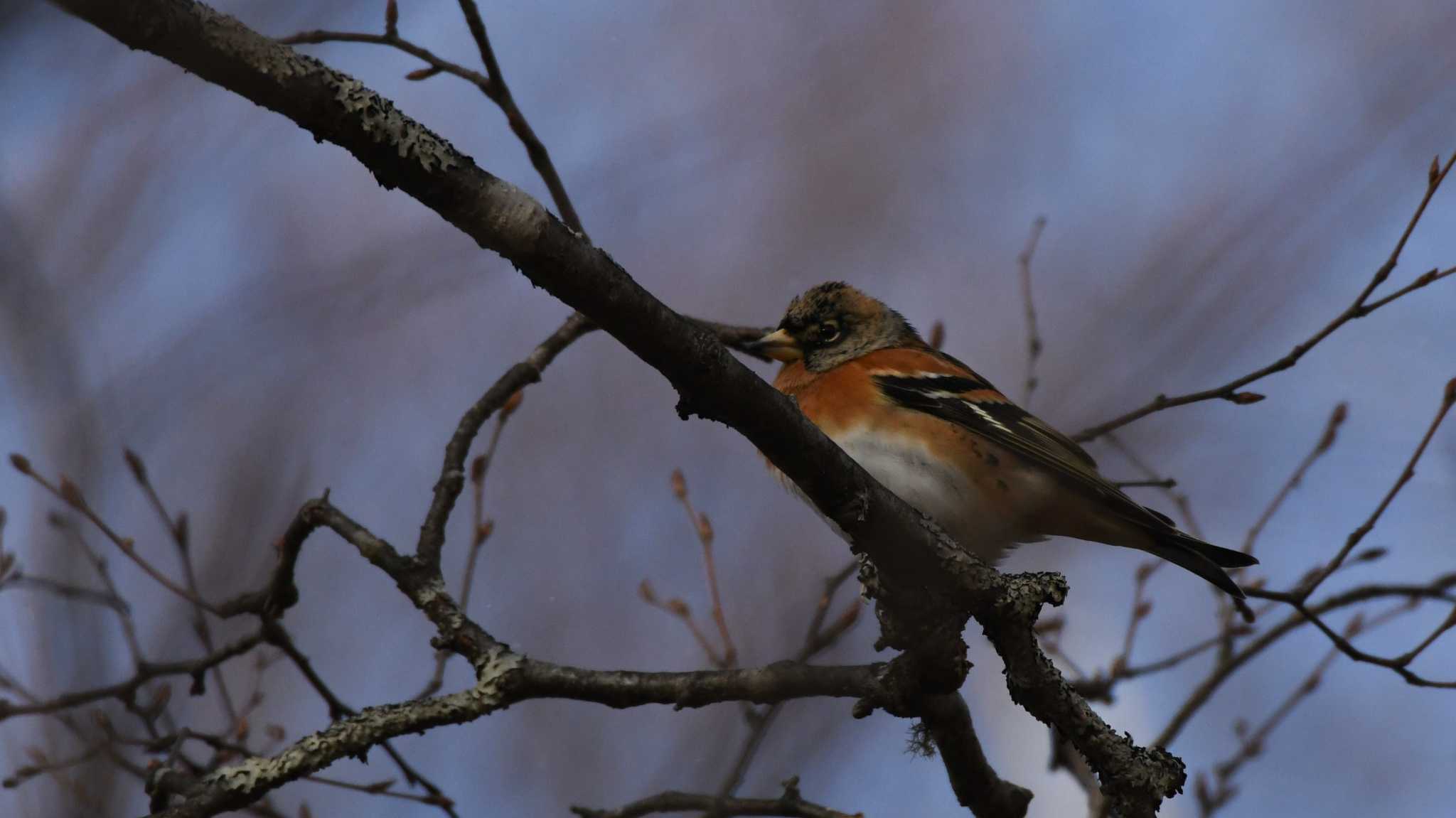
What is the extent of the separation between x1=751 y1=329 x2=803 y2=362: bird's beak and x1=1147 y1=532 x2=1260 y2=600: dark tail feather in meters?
1.53

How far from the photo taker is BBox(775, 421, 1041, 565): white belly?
4.00m

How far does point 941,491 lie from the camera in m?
4.01

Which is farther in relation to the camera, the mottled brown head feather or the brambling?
the mottled brown head feather

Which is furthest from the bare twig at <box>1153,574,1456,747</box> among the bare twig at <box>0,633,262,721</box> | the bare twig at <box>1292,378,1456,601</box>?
the bare twig at <box>0,633,262,721</box>

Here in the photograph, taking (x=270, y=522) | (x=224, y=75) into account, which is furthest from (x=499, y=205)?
(x=270, y=522)

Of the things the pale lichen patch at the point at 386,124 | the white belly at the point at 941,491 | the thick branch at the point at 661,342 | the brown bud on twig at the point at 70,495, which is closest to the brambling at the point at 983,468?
the white belly at the point at 941,491

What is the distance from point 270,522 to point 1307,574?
3.83 m

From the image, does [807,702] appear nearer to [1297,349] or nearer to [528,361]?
[528,361]

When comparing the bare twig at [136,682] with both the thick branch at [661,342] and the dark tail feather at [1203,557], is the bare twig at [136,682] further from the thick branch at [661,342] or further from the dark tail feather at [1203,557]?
the dark tail feather at [1203,557]

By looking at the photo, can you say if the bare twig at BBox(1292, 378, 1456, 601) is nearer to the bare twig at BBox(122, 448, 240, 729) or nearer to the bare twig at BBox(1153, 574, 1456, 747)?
the bare twig at BBox(1153, 574, 1456, 747)

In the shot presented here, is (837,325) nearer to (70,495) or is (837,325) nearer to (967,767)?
(967,767)

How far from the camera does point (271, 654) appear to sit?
5.13m

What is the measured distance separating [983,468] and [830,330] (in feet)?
3.68

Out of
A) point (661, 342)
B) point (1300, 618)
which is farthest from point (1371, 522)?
point (661, 342)
